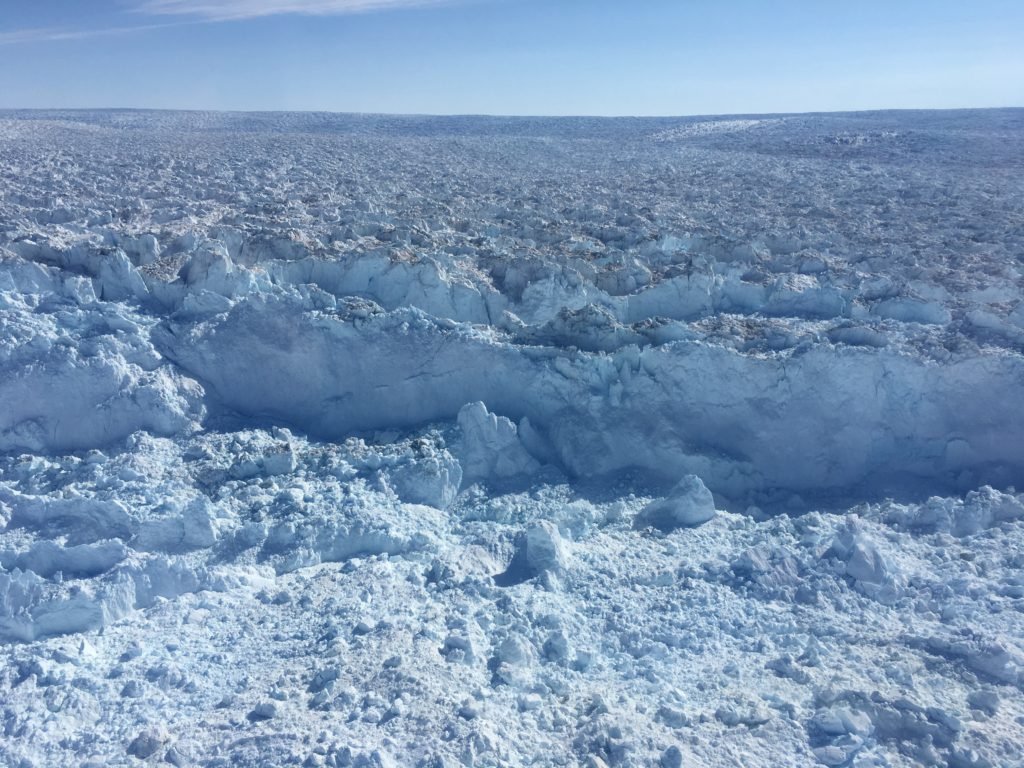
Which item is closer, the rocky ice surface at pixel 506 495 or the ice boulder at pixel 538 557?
the rocky ice surface at pixel 506 495

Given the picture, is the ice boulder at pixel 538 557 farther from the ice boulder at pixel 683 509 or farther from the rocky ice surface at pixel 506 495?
the ice boulder at pixel 683 509

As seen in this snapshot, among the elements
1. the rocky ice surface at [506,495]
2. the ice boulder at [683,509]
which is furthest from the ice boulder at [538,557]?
the ice boulder at [683,509]

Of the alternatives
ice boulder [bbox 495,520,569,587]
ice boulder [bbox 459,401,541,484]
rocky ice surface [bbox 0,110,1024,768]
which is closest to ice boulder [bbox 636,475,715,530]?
rocky ice surface [bbox 0,110,1024,768]

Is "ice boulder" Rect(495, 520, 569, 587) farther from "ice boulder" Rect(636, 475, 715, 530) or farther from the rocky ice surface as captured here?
"ice boulder" Rect(636, 475, 715, 530)

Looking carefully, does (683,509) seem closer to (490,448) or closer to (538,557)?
(538,557)

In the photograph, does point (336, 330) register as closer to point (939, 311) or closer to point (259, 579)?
point (259, 579)
